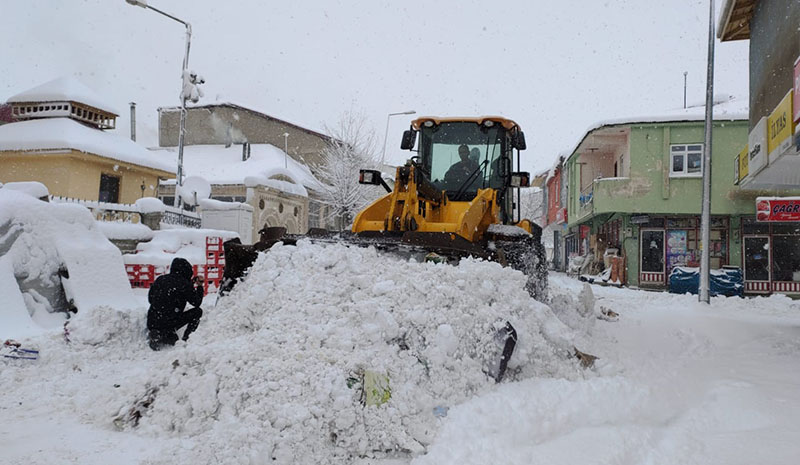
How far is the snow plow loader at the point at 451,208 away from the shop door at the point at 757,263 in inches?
614

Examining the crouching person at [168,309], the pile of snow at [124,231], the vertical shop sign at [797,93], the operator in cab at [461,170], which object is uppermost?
the vertical shop sign at [797,93]

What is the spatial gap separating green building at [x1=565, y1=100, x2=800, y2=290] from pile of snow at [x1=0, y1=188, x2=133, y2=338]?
57.7 feet

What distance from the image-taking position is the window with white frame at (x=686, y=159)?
20.5m

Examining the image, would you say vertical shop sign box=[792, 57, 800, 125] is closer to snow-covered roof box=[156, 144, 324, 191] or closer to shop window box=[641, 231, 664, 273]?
shop window box=[641, 231, 664, 273]

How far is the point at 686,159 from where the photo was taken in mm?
20562

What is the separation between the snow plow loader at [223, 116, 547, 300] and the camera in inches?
221

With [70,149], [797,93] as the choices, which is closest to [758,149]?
[797,93]

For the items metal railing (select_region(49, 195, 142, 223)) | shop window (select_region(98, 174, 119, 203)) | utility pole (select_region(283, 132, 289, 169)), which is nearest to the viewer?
metal railing (select_region(49, 195, 142, 223))

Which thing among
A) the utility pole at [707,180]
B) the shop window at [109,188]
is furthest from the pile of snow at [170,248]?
the utility pole at [707,180]

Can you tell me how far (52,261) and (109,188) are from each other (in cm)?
1430

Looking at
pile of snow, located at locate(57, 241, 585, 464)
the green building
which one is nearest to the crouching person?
pile of snow, located at locate(57, 241, 585, 464)

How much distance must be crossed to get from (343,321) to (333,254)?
1037 millimetres

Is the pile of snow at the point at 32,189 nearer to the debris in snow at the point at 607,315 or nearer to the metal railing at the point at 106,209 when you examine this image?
the metal railing at the point at 106,209

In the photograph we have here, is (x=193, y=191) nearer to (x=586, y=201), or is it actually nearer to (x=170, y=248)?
(x=170, y=248)
